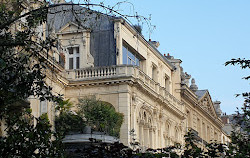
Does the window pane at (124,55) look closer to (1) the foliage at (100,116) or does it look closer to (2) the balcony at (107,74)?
(2) the balcony at (107,74)

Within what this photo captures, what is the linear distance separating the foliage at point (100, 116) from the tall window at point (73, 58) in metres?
3.45

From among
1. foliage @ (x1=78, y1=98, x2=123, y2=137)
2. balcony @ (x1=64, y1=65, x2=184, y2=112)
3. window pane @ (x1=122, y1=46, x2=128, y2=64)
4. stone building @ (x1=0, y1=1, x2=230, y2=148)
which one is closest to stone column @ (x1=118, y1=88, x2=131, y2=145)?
stone building @ (x1=0, y1=1, x2=230, y2=148)

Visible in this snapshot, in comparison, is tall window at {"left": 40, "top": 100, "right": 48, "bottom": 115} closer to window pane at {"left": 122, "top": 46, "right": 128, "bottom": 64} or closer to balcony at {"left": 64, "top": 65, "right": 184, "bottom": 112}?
balcony at {"left": 64, "top": 65, "right": 184, "bottom": 112}

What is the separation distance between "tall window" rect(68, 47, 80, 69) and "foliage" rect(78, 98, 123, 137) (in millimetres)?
3449

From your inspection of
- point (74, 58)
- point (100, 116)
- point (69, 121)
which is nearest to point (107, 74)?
point (74, 58)

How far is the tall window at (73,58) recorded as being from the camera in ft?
111

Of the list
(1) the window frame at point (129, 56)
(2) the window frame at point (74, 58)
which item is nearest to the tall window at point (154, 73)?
(1) the window frame at point (129, 56)

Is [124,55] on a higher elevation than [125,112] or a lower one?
higher

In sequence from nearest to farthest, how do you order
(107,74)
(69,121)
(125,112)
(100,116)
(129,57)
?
(69,121), (100,116), (125,112), (107,74), (129,57)

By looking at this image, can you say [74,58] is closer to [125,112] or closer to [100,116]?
[125,112]

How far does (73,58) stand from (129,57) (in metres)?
3.77

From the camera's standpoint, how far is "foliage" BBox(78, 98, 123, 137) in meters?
29.6

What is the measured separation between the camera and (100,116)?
29.7 meters

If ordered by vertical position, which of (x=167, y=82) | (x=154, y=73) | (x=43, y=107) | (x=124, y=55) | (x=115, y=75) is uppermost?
(x=124, y=55)
